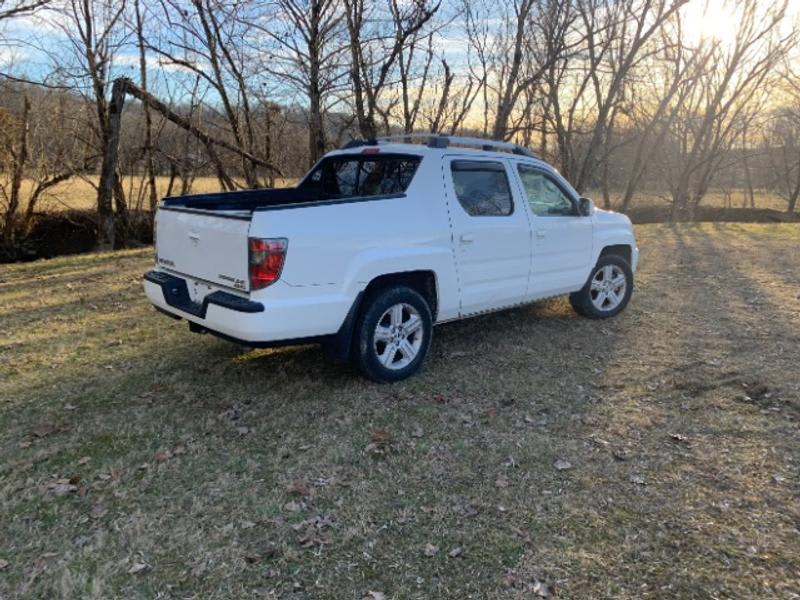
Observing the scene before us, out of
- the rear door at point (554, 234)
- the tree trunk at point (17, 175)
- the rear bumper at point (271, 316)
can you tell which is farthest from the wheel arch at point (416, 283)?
the tree trunk at point (17, 175)

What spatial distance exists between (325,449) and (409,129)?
12.6 meters

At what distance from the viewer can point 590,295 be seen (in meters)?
6.77

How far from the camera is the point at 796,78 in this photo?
27.9 m

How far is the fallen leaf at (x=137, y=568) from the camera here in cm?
277

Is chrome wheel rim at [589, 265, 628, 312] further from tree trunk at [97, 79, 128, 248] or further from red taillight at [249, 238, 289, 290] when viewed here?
tree trunk at [97, 79, 128, 248]

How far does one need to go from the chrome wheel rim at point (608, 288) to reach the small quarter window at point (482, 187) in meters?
1.84

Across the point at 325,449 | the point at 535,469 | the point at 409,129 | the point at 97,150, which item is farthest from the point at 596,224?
the point at 97,150

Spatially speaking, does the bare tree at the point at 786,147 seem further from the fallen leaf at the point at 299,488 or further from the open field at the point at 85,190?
the fallen leaf at the point at 299,488

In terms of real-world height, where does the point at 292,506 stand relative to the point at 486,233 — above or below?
below

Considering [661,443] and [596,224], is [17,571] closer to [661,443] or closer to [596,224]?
[661,443]

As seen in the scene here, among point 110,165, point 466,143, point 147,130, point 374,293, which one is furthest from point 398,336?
point 147,130

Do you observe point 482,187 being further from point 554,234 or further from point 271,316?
point 271,316

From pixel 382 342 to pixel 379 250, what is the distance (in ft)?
2.57

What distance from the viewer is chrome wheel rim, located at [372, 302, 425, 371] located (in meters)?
4.75
